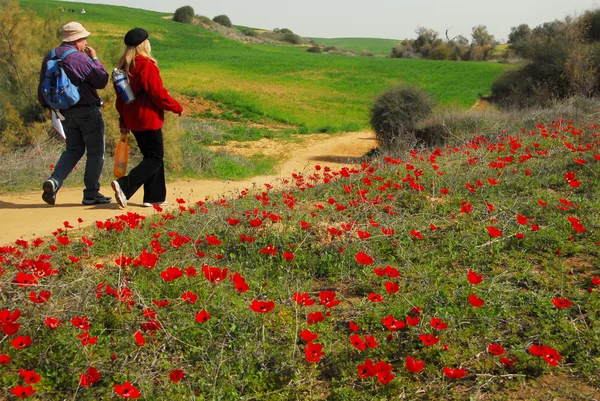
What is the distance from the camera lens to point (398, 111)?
1636cm

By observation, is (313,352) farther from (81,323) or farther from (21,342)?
(21,342)

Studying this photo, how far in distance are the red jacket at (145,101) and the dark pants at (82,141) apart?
1.11ft

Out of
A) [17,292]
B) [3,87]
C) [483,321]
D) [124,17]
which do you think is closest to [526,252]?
[483,321]

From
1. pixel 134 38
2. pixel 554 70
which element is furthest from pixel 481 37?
pixel 134 38

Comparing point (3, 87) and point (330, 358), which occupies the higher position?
point (3, 87)

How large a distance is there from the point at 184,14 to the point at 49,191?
215 ft

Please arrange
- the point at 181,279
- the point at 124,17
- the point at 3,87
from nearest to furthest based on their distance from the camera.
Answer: the point at 181,279
the point at 3,87
the point at 124,17

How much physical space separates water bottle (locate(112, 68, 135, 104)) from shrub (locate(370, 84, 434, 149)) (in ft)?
37.1

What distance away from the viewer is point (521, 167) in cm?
625

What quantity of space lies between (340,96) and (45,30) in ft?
68.9

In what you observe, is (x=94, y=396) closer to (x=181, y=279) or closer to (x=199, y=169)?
(x=181, y=279)

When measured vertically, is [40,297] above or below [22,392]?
above

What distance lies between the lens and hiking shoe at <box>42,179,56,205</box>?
576 centimetres

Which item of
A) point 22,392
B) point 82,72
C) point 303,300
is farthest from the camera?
point 82,72
